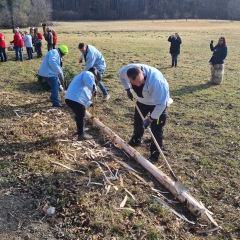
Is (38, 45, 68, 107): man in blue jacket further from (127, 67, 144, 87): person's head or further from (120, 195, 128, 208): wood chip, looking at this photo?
(120, 195, 128, 208): wood chip

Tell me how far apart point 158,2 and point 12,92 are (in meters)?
81.8

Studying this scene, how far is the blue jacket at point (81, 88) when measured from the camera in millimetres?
5906

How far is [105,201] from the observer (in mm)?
4664

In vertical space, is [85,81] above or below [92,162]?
above

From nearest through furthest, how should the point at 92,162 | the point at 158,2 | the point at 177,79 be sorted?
the point at 92,162
the point at 177,79
the point at 158,2

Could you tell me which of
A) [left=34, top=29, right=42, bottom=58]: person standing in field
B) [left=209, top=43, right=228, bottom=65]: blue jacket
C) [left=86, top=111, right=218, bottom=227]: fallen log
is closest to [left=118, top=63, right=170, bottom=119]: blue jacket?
[left=86, top=111, right=218, bottom=227]: fallen log

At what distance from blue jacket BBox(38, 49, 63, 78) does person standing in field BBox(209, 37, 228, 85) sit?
6.56 metres

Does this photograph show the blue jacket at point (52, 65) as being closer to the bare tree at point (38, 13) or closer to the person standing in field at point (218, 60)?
the person standing in field at point (218, 60)

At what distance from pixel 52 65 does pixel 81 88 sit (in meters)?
2.47

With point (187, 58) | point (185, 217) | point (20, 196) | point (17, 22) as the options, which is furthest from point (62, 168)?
point (17, 22)

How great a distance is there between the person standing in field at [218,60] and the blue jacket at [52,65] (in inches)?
258

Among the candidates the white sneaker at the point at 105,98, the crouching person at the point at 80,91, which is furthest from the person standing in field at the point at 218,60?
the crouching person at the point at 80,91

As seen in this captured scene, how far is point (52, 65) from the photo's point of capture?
799cm

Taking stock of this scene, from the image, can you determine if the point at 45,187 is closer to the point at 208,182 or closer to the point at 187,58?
the point at 208,182
